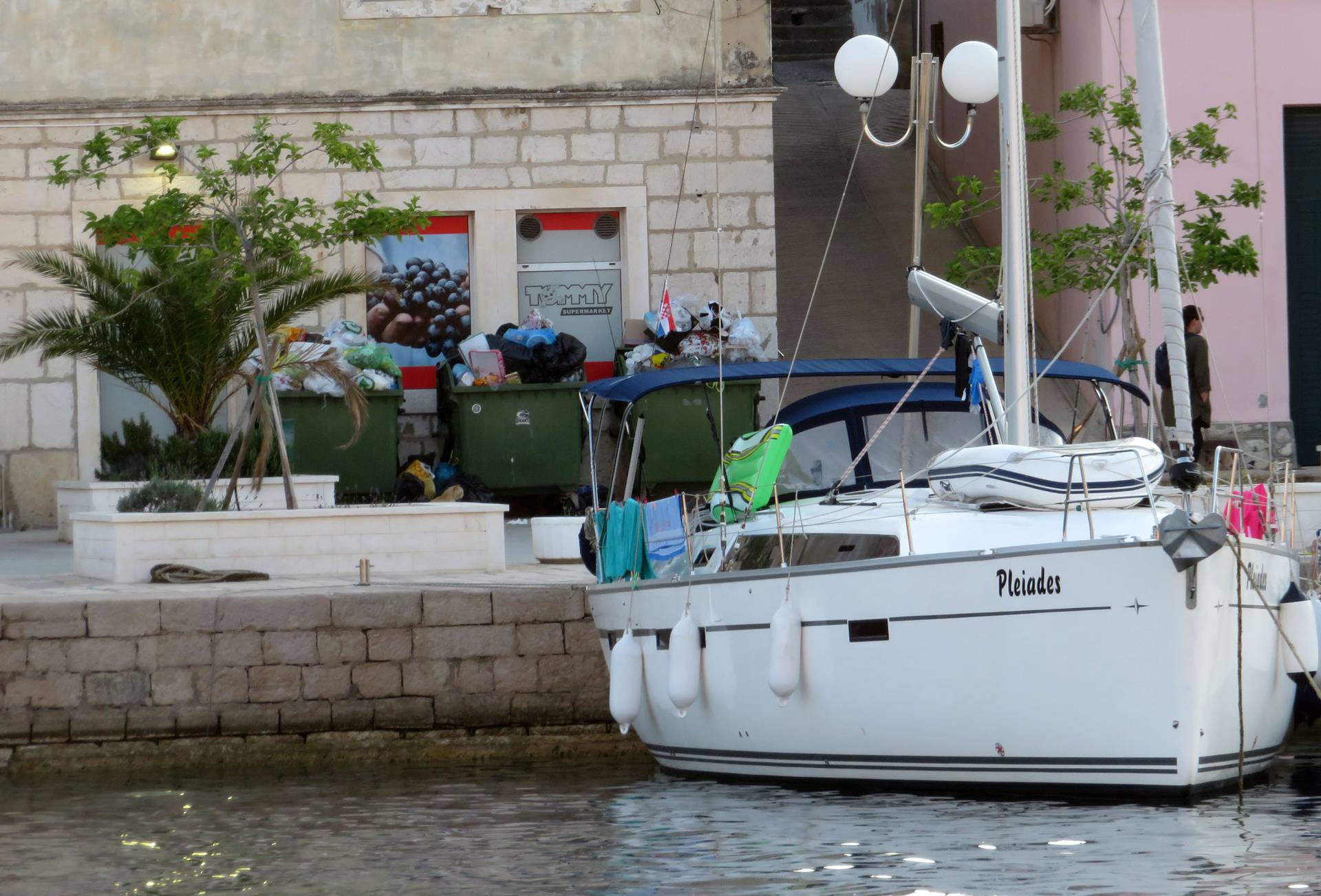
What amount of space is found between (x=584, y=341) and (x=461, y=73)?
2.69m

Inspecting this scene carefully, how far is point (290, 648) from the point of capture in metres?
10.4

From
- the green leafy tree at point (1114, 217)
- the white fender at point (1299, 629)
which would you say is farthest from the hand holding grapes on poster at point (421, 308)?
the white fender at point (1299, 629)

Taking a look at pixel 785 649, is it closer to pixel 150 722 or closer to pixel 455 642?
pixel 455 642

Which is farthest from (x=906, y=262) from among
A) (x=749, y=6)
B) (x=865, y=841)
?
(x=865, y=841)

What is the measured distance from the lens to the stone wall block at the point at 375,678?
10.5 meters

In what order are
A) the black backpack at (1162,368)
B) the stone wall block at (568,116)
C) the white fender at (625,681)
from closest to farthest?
the white fender at (625,681)
the black backpack at (1162,368)
the stone wall block at (568,116)

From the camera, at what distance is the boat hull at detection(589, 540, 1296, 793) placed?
7.73 metres

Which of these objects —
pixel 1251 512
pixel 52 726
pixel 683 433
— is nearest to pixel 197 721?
pixel 52 726

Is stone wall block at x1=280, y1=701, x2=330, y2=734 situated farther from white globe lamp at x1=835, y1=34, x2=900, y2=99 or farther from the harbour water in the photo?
white globe lamp at x1=835, y1=34, x2=900, y2=99

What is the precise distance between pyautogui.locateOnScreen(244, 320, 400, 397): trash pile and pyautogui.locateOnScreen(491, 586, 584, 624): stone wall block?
5048 millimetres

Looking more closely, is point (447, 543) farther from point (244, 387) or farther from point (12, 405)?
point (12, 405)

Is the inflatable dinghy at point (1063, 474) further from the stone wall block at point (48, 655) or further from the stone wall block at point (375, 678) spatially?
the stone wall block at point (48, 655)

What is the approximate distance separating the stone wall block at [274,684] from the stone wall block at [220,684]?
0.04 meters

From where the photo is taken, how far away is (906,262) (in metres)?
22.2
